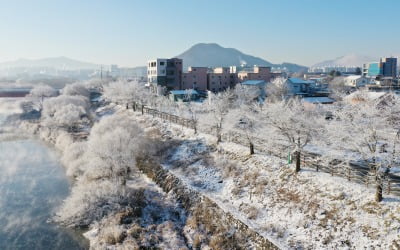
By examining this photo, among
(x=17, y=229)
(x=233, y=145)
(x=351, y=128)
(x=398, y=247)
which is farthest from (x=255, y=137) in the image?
(x=17, y=229)

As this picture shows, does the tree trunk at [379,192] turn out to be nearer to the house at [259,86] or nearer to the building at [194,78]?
the house at [259,86]

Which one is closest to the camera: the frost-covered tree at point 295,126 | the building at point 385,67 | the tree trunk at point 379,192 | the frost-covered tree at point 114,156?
the tree trunk at point 379,192

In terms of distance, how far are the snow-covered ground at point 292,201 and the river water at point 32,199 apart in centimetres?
1023

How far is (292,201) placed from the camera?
1902 centimetres

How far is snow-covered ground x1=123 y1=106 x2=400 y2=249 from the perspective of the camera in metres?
15.1

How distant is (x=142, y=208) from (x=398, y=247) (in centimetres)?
1611

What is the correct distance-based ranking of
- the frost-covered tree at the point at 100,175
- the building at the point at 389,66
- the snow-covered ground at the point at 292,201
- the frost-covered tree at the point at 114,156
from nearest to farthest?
the snow-covered ground at the point at 292,201
the frost-covered tree at the point at 100,175
the frost-covered tree at the point at 114,156
the building at the point at 389,66

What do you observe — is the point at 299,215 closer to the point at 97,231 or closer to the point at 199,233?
the point at 199,233

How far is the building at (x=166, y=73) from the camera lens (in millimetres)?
70412

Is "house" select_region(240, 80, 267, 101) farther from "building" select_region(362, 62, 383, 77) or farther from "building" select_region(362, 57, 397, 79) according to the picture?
"building" select_region(362, 57, 397, 79)

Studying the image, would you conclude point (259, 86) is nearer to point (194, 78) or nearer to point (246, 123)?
point (194, 78)

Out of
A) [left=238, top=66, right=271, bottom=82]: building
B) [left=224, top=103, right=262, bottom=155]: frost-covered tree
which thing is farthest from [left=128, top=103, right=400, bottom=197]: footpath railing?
[left=238, top=66, right=271, bottom=82]: building

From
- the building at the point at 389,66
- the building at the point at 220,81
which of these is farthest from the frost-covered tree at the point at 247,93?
the building at the point at 389,66

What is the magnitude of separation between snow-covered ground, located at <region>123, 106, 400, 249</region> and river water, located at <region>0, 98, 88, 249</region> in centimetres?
1023
